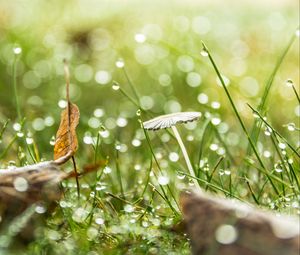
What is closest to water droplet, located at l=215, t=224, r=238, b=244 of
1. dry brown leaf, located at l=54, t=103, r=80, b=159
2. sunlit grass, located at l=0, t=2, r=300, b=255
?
sunlit grass, located at l=0, t=2, r=300, b=255

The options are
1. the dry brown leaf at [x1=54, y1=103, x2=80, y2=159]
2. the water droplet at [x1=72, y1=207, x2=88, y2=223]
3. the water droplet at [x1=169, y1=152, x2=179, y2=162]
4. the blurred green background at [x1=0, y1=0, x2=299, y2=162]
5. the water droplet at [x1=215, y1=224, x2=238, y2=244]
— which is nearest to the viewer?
the water droplet at [x1=215, y1=224, x2=238, y2=244]

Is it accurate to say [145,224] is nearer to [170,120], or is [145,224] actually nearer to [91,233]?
[91,233]

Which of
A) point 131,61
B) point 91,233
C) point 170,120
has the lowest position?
point 131,61

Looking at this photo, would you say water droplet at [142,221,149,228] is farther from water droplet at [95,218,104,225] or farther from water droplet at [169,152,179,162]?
water droplet at [169,152,179,162]

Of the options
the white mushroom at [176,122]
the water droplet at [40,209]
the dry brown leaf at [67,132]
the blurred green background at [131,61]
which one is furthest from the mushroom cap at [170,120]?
the blurred green background at [131,61]

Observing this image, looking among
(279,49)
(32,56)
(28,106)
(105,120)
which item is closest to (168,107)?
(105,120)

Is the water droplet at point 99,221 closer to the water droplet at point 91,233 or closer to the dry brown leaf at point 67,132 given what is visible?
the water droplet at point 91,233

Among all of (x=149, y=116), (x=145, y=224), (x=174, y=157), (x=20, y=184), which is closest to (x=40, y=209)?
(x=20, y=184)

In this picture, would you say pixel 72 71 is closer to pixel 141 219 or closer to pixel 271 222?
pixel 141 219
